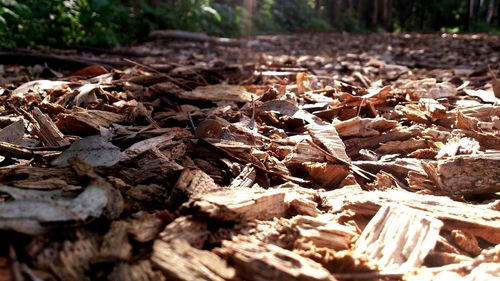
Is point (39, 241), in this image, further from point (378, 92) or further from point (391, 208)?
point (378, 92)

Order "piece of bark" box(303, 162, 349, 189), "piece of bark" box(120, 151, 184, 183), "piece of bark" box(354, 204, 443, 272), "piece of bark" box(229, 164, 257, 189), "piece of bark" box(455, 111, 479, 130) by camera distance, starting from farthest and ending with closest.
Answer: "piece of bark" box(455, 111, 479, 130), "piece of bark" box(303, 162, 349, 189), "piece of bark" box(229, 164, 257, 189), "piece of bark" box(120, 151, 184, 183), "piece of bark" box(354, 204, 443, 272)

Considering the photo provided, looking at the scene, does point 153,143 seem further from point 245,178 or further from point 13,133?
point 13,133

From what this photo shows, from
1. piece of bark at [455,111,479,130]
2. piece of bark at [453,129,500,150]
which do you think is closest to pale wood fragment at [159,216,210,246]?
piece of bark at [453,129,500,150]

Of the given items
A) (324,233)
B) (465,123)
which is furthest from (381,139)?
(324,233)

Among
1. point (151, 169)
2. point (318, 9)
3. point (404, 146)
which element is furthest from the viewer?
point (318, 9)

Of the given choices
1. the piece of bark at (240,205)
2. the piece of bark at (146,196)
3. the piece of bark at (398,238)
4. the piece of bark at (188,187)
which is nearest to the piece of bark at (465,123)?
the piece of bark at (398,238)

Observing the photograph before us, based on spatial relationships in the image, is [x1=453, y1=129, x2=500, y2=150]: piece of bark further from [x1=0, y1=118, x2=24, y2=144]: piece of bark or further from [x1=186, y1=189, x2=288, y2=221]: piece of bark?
[x1=0, y1=118, x2=24, y2=144]: piece of bark
